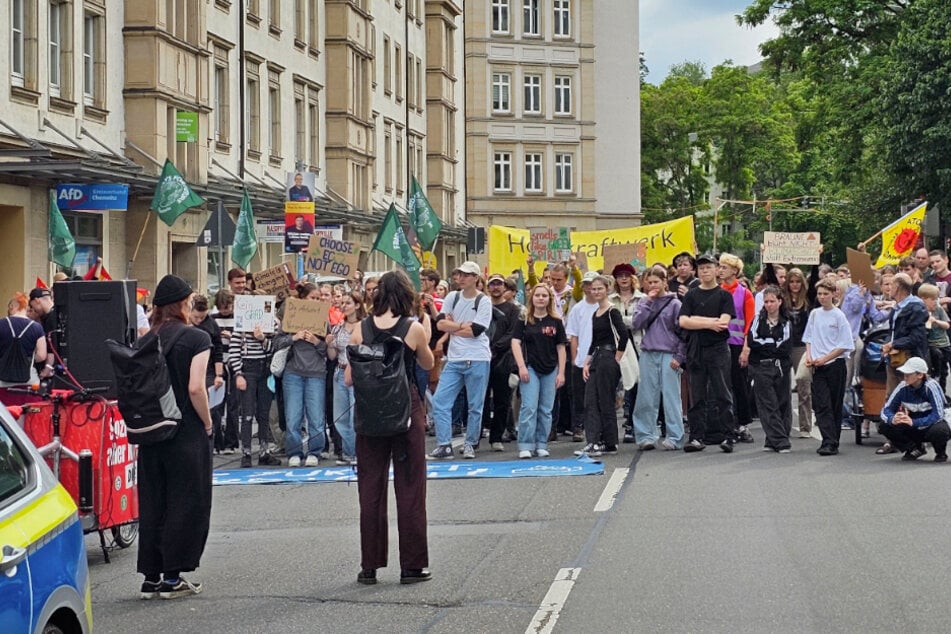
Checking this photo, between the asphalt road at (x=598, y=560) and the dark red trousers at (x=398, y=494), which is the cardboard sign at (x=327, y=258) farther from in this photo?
the dark red trousers at (x=398, y=494)

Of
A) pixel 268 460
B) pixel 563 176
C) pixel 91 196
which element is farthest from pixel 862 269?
pixel 563 176

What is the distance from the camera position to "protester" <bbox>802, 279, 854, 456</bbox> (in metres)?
16.3

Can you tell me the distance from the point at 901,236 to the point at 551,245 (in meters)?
8.36

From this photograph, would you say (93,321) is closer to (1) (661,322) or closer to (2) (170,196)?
(1) (661,322)

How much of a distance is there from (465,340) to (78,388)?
264 inches

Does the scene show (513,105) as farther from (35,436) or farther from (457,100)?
(35,436)

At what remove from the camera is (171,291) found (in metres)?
9.54

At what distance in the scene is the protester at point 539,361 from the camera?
16703 millimetres

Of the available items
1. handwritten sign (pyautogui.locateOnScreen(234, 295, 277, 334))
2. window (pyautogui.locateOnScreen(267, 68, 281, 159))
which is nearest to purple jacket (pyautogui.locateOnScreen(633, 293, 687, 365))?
handwritten sign (pyautogui.locateOnScreen(234, 295, 277, 334))

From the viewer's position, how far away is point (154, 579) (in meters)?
9.46

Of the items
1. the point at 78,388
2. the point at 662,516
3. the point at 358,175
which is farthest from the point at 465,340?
the point at 358,175

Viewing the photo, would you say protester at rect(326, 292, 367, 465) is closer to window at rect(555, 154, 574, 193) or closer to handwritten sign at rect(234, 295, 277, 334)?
handwritten sign at rect(234, 295, 277, 334)

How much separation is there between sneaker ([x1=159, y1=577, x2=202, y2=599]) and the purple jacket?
8.25 meters

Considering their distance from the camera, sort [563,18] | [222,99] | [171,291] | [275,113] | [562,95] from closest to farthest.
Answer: [171,291] → [222,99] → [275,113] → [562,95] → [563,18]
